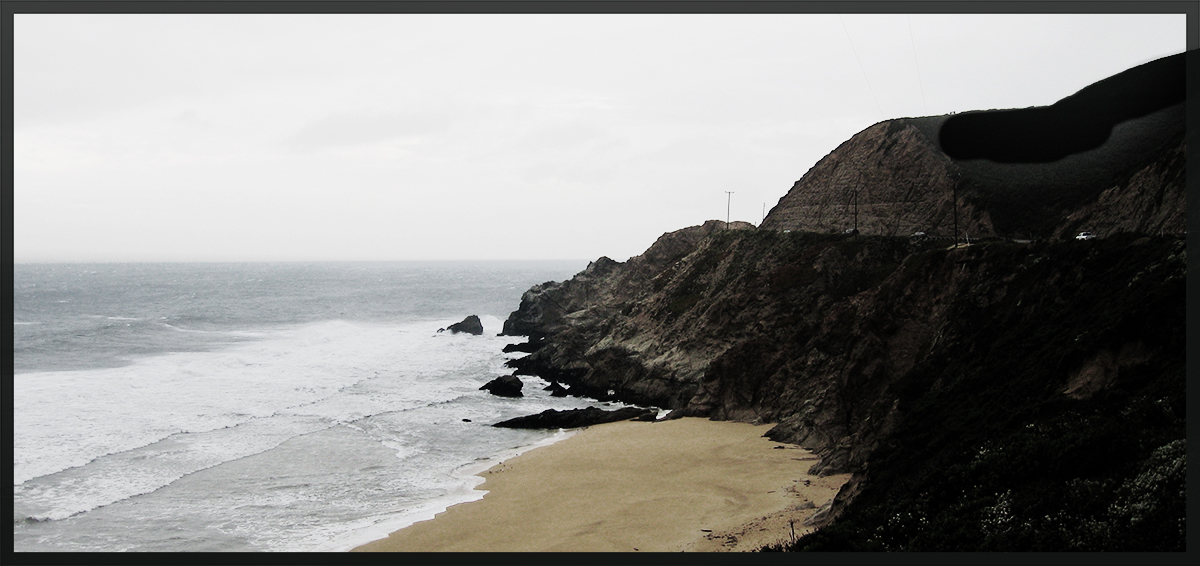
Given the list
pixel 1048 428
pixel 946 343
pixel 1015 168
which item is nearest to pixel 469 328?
pixel 1015 168

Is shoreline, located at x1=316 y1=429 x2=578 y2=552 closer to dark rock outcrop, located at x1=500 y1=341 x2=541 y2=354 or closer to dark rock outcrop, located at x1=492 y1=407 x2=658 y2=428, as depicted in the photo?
dark rock outcrop, located at x1=492 y1=407 x2=658 y2=428

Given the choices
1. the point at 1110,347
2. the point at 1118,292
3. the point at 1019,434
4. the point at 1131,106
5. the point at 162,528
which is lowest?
the point at 162,528

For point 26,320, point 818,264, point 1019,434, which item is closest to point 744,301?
point 818,264

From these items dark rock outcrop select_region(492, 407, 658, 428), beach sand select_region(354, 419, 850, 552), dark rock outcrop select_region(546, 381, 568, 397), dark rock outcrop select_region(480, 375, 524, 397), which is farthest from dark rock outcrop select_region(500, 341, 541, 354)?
beach sand select_region(354, 419, 850, 552)

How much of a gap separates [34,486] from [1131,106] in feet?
219

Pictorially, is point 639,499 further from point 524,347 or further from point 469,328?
point 469,328

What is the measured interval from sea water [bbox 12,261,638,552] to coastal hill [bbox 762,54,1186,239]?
3034 centimetres

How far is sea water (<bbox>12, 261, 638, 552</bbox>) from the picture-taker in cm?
2420

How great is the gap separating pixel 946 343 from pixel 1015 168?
116ft

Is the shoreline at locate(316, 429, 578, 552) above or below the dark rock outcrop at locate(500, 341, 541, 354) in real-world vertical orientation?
below

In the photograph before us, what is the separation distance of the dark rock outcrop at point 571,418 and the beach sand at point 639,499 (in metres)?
4.27

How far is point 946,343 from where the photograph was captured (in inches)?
1020

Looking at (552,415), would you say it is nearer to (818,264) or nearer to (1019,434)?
(818,264)

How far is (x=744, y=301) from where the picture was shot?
45906 millimetres
